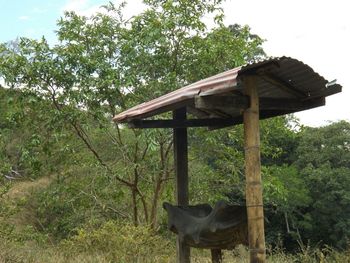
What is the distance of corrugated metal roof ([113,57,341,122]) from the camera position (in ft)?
10.9

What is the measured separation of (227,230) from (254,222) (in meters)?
0.45

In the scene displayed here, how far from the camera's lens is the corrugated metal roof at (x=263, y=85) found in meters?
3.31

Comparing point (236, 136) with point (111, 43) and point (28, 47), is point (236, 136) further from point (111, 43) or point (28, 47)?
point (28, 47)

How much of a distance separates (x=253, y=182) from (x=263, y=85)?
0.92m

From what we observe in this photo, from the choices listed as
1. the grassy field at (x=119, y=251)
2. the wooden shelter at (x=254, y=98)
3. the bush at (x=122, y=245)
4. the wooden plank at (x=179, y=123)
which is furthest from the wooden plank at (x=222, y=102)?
the bush at (x=122, y=245)

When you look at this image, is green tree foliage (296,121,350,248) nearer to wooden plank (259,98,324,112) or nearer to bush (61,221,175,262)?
bush (61,221,175,262)

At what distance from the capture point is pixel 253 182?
3.49 meters

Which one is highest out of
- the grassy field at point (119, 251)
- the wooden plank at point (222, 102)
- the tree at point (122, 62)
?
the tree at point (122, 62)

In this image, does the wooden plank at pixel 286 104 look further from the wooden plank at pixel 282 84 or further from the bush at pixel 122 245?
the bush at pixel 122 245

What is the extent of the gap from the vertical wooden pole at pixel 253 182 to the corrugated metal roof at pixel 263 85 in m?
0.16

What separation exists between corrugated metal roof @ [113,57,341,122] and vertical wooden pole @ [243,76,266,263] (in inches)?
6.4

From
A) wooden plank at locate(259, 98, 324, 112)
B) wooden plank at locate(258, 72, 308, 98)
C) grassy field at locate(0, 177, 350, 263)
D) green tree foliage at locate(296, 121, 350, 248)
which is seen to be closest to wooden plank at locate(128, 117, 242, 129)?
wooden plank at locate(259, 98, 324, 112)

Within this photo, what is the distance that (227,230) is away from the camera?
3.86 m

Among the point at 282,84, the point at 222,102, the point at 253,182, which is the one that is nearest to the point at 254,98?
the point at 222,102
